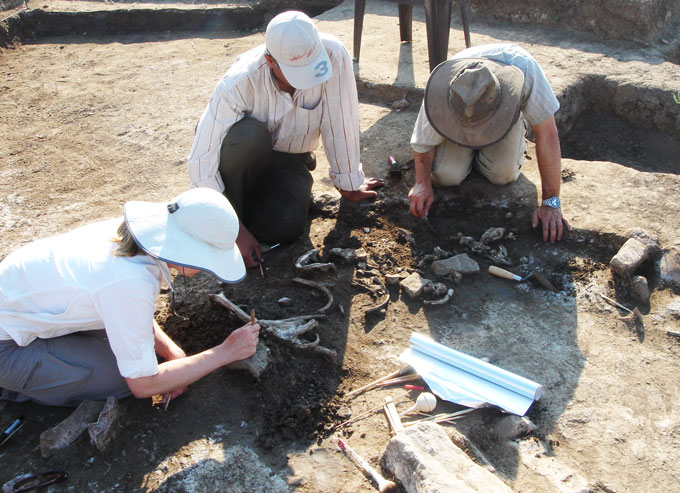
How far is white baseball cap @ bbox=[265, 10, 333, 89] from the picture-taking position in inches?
121

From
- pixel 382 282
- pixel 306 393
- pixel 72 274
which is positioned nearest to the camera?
pixel 72 274

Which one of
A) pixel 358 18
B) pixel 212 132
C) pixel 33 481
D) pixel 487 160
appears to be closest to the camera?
A: pixel 33 481

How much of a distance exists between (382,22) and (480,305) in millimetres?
4858

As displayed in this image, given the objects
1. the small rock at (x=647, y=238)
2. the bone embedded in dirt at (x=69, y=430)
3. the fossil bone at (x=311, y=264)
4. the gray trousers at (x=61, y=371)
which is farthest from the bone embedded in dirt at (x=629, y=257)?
the bone embedded in dirt at (x=69, y=430)

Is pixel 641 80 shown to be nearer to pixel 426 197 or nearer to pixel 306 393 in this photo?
pixel 426 197

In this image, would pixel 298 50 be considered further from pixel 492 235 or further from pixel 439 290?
pixel 492 235

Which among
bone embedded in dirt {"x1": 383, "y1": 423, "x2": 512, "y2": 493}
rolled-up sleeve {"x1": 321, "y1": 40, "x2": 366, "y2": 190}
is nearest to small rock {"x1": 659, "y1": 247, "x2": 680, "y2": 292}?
bone embedded in dirt {"x1": 383, "y1": 423, "x2": 512, "y2": 493}

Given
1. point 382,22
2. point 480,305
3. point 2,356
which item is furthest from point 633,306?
point 382,22

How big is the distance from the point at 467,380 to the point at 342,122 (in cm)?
185

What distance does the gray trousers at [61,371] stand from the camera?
103 inches

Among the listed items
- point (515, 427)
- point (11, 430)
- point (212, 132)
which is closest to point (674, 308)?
point (515, 427)

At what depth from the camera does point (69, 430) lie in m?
2.60

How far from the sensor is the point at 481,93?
3.31 meters

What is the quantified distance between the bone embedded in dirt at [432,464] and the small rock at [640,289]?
5.50 ft
